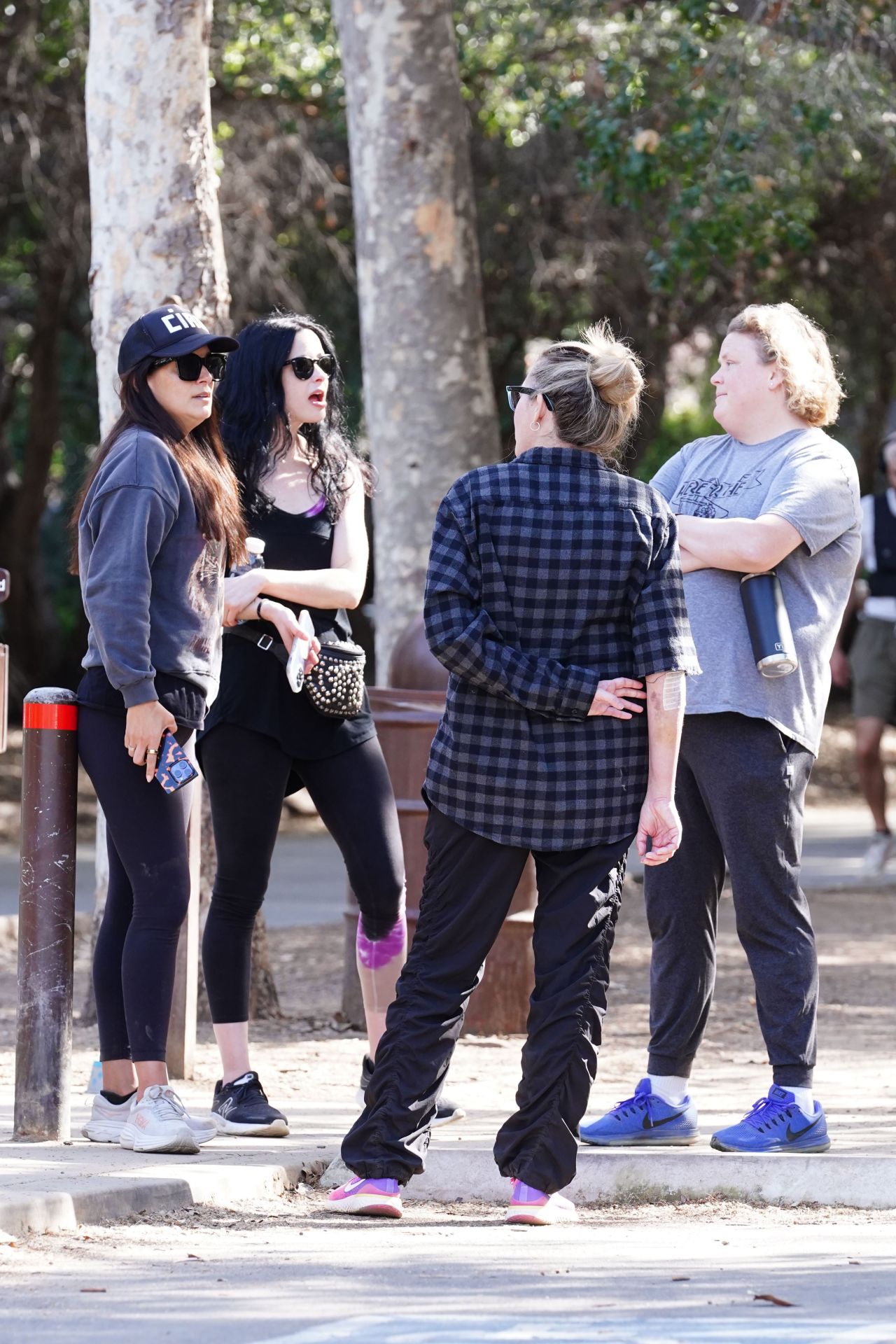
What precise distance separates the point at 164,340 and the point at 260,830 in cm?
128

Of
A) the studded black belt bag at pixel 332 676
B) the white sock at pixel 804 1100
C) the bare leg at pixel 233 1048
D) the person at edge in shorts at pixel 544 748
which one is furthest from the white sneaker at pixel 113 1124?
the white sock at pixel 804 1100

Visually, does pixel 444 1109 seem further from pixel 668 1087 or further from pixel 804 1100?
pixel 804 1100

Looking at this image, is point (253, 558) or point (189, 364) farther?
point (253, 558)

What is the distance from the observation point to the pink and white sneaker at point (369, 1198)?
414 centimetres

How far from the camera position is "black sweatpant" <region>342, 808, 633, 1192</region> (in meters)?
4.04

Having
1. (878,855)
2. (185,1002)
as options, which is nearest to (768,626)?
(185,1002)

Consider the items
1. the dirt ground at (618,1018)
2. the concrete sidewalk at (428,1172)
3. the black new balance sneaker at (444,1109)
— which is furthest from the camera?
the dirt ground at (618,1018)

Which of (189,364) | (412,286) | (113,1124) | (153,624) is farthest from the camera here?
(412,286)

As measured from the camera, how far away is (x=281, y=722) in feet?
15.5

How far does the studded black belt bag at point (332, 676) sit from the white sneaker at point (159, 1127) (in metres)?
1.03

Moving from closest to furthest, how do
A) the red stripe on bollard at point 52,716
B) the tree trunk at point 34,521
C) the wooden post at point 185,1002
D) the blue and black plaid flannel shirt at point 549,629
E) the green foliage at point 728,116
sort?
1. the blue and black plaid flannel shirt at point 549,629
2. the red stripe on bollard at point 52,716
3. the wooden post at point 185,1002
4. the green foliage at point 728,116
5. the tree trunk at point 34,521

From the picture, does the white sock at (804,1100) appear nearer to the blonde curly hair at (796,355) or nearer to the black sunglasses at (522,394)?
the blonde curly hair at (796,355)

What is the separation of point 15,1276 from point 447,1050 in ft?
3.40

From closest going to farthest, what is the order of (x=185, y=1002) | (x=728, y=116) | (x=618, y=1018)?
(x=185, y=1002), (x=618, y=1018), (x=728, y=116)
